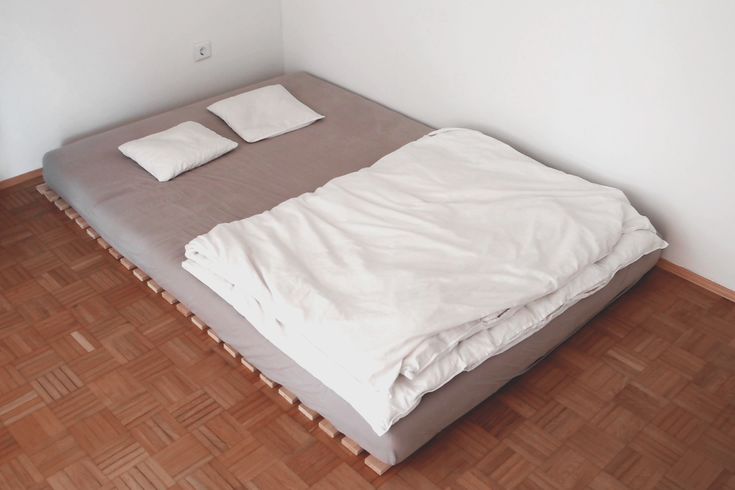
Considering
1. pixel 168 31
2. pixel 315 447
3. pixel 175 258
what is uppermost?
pixel 168 31

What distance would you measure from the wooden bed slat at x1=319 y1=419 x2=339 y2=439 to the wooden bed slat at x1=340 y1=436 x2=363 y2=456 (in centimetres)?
3

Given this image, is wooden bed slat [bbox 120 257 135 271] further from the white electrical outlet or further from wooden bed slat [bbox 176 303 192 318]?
the white electrical outlet

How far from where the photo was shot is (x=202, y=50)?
140 inches

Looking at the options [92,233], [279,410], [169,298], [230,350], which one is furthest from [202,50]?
[279,410]

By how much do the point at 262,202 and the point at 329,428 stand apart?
0.98 meters

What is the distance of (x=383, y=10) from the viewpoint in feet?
10.9

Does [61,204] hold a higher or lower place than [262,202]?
lower

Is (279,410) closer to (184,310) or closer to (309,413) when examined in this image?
(309,413)

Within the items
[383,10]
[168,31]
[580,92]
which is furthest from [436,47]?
[168,31]

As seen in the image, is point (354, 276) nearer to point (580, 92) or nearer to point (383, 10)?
point (580, 92)

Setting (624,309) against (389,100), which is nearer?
(624,309)

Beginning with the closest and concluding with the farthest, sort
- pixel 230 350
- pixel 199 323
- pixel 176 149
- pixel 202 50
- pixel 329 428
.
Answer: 1. pixel 329 428
2. pixel 230 350
3. pixel 199 323
4. pixel 176 149
5. pixel 202 50

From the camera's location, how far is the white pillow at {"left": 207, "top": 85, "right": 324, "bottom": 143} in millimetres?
3256

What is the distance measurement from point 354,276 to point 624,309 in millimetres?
1009
